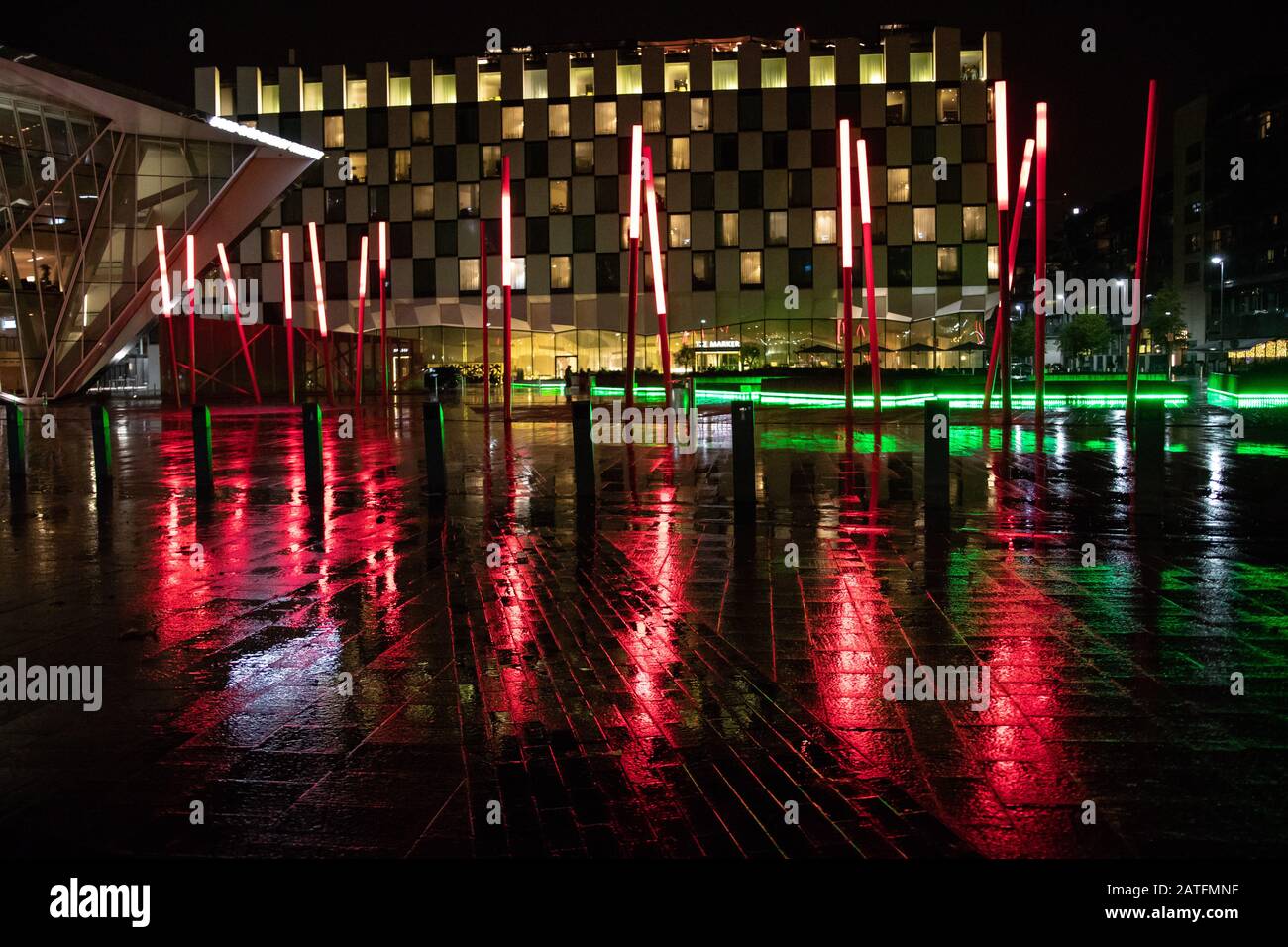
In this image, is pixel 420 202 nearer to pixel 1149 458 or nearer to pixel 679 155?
pixel 679 155

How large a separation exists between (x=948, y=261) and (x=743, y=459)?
177 feet

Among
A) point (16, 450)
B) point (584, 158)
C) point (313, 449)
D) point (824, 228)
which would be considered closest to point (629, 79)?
point (584, 158)

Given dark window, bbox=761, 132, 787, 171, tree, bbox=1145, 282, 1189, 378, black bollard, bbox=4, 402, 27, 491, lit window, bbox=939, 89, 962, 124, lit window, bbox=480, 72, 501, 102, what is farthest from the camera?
tree, bbox=1145, 282, 1189, 378

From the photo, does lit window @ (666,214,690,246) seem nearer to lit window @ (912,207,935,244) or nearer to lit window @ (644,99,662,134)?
lit window @ (644,99,662,134)

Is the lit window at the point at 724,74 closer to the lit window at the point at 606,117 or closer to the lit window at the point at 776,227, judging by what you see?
the lit window at the point at 606,117

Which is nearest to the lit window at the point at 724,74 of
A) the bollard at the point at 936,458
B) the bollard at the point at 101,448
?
the bollard at the point at 101,448

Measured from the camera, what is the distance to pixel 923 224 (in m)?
62.0

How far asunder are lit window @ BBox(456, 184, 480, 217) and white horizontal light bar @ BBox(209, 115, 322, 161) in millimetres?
19401

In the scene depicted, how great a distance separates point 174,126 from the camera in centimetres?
4309

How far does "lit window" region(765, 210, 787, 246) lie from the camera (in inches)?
2468

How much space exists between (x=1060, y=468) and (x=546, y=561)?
28.3 ft

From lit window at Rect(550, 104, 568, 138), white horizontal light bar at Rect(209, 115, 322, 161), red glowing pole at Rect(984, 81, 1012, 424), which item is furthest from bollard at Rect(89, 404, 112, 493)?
lit window at Rect(550, 104, 568, 138)

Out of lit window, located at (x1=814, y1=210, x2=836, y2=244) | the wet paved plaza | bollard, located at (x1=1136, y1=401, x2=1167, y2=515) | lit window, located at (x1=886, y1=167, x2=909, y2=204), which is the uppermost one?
lit window, located at (x1=886, y1=167, x2=909, y2=204)

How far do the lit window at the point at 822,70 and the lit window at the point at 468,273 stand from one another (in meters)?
20.7
